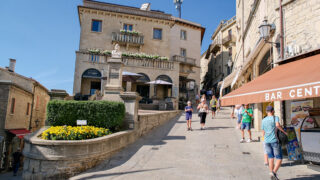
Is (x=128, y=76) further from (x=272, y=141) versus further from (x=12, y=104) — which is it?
(x=272, y=141)

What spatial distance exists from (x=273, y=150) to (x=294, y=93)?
5.47 feet

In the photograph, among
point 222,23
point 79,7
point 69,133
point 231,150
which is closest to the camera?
point 69,133

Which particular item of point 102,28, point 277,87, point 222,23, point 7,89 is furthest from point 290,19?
point 222,23

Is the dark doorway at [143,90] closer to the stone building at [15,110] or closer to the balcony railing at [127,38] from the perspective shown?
the balcony railing at [127,38]

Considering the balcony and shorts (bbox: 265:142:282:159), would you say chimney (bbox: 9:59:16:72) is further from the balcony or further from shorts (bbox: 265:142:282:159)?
the balcony

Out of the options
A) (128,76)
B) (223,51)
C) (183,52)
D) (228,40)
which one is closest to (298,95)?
(128,76)

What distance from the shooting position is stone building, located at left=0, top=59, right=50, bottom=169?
17812 mm

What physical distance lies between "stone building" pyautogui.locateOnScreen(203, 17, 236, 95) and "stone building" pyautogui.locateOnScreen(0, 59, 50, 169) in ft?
80.2

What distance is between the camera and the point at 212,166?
6.43 m

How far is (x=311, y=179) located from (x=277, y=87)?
7.59 feet

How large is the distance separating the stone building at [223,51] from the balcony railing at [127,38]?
503 inches

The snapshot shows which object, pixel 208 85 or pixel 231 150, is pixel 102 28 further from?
pixel 208 85

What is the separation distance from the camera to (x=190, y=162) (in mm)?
6805

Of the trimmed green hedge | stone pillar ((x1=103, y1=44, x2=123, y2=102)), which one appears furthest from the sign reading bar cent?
stone pillar ((x1=103, y1=44, x2=123, y2=102))
